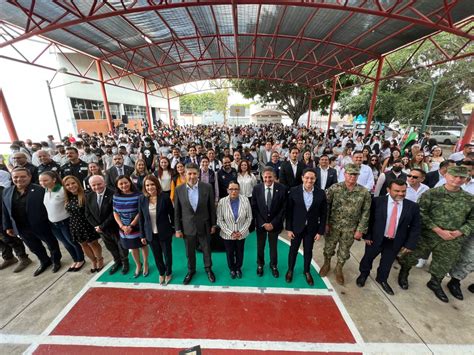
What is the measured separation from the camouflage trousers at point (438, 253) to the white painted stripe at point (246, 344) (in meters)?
0.94

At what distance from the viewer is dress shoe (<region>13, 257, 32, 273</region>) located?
3736 millimetres

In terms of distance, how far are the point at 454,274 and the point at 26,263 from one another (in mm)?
7436

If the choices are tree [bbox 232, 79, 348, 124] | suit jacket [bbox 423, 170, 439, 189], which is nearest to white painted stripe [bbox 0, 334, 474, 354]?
suit jacket [bbox 423, 170, 439, 189]

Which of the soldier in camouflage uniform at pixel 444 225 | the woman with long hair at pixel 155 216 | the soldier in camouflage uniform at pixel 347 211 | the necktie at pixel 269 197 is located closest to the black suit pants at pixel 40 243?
the woman with long hair at pixel 155 216

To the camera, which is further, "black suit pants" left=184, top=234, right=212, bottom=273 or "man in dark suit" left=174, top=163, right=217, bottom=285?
"black suit pants" left=184, top=234, right=212, bottom=273

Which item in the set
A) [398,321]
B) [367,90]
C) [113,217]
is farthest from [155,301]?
[367,90]

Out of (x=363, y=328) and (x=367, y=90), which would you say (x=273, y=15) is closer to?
(x=363, y=328)

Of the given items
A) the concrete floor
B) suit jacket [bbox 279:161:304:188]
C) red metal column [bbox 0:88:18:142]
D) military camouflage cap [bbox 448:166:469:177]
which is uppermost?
red metal column [bbox 0:88:18:142]

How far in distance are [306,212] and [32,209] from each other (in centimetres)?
431

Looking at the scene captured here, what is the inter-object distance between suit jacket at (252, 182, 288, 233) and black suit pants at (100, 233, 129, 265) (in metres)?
2.44

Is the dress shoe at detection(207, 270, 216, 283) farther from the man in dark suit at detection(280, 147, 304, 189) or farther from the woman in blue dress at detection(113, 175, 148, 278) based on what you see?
the man in dark suit at detection(280, 147, 304, 189)

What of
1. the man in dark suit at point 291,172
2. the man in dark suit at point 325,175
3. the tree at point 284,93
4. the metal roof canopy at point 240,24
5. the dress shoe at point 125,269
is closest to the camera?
the dress shoe at point 125,269

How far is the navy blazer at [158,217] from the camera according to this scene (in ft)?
9.82

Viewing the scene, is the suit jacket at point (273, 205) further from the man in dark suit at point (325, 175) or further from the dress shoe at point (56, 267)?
the dress shoe at point (56, 267)
